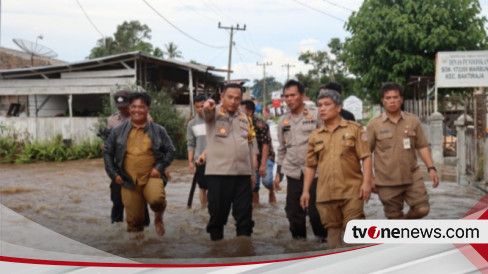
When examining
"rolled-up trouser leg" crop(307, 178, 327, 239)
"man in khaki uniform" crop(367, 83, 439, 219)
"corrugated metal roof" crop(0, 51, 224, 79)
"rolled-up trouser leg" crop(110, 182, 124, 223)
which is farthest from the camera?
"rolled-up trouser leg" crop(110, 182, 124, 223)

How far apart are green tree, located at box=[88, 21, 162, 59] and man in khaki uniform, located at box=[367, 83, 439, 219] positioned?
1263 millimetres

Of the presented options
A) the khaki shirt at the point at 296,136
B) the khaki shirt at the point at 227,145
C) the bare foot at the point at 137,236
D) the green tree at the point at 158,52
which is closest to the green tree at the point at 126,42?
the green tree at the point at 158,52

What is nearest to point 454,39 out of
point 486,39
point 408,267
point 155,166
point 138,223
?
point 486,39


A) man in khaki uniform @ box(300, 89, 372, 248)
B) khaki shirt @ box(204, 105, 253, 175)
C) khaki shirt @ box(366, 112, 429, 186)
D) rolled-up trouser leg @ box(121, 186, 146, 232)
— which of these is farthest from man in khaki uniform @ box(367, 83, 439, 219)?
rolled-up trouser leg @ box(121, 186, 146, 232)

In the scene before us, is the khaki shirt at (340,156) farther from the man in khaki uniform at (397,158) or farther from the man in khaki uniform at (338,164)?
the man in khaki uniform at (397,158)

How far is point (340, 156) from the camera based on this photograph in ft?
8.91

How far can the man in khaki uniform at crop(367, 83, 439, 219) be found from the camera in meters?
2.41

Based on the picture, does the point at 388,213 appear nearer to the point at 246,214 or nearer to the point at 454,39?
the point at 246,214

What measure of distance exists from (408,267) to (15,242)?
3.20ft

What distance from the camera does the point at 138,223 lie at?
3.31 meters

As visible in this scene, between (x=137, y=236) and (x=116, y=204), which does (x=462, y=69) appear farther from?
(x=116, y=204)

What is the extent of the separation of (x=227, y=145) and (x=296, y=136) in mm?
429

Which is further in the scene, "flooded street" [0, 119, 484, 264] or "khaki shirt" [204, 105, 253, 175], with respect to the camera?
"khaki shirt" [204, 105, 253, 175]

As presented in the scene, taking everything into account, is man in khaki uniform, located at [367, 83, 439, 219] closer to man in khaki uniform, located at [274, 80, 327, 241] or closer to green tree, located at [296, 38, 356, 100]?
man in khaki uniform, located at [274, 80, 327, 241]
